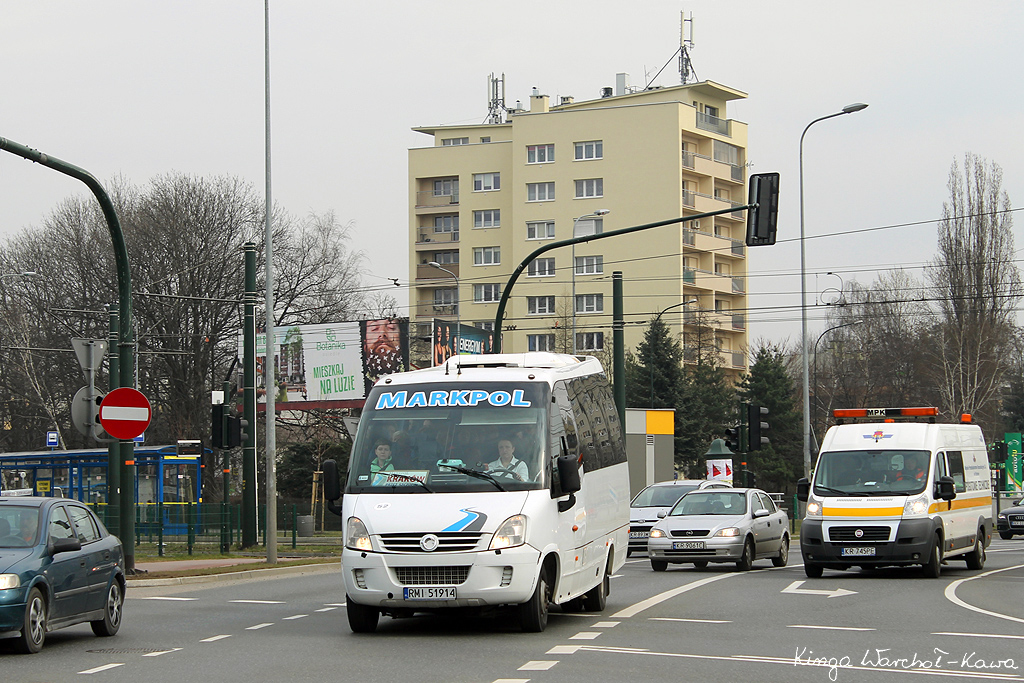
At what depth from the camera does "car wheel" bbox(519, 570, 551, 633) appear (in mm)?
12836

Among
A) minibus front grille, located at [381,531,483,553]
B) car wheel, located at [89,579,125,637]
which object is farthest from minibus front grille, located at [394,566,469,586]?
car wheel, located at [89,579,125,637]

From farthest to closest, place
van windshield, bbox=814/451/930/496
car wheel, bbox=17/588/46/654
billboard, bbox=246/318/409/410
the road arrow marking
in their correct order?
billboard, bbox=246/318/409/410 < van windshield, bbox=814/451/930/496 < the road arrow marking < car wheel, bbox=17/588/46/654

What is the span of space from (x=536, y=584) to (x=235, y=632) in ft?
11.0

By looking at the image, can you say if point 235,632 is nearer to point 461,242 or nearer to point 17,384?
point 17,384

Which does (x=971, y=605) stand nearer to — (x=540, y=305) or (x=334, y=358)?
(x=334, y=358)

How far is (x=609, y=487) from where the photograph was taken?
16.3m

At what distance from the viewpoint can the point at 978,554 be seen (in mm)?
23875

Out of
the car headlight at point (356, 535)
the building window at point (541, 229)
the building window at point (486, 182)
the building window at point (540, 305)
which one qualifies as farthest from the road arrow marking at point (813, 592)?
the building window at point (486, 182)

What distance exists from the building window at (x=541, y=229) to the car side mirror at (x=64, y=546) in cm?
7767

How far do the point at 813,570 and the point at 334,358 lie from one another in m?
37.3

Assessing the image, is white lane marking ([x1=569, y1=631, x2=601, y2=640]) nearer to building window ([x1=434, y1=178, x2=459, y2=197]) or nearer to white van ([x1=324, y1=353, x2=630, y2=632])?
white van ([x1=324, y1=353, x2=630, y2=632])

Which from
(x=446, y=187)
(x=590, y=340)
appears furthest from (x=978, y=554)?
(x=446, y=187)

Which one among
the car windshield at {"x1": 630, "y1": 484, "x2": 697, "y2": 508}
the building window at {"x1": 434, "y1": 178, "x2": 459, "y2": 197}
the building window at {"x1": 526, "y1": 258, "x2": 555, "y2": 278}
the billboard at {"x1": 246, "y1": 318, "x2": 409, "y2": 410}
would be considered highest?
the building window at {"x1": 434, "y1": 178, "x2": 459, "y2": 197}

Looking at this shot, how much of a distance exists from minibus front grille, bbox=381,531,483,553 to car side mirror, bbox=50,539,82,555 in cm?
288
